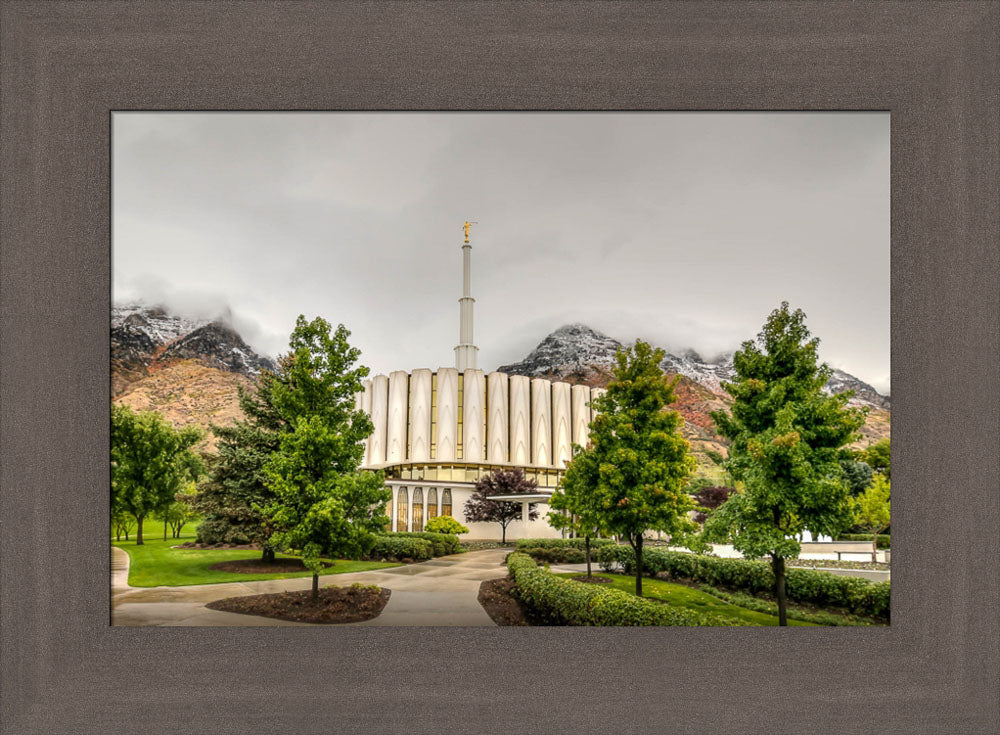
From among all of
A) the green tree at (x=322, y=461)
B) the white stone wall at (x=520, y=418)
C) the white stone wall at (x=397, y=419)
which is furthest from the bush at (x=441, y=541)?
A: the white stone wall at (x=520, y=418)

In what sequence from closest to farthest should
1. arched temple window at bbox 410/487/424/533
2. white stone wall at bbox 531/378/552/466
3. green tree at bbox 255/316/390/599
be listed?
1. green tree at bbox 255/316/390/599
2. arched temple window at bbox 410/487/424/533
3. white stone wall at bbox 531/378/552/466

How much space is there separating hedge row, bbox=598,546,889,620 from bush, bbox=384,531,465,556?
1.80 metres

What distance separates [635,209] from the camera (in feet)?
19.3

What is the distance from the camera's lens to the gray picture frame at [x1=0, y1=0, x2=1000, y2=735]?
4.23 metres

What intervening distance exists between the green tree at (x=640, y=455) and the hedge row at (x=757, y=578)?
0.31 metres

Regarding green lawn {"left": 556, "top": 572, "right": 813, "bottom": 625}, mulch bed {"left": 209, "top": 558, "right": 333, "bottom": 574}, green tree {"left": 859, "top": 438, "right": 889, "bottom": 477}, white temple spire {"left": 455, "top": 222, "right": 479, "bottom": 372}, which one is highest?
white temple spire {"left": 455, "top": 222, "right": 479, "bottom": 372}

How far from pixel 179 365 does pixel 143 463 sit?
47.6 inches

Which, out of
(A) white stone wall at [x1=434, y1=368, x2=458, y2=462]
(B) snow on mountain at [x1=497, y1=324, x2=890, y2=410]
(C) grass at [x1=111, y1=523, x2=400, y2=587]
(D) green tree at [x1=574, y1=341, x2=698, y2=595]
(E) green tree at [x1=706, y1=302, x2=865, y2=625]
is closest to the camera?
(E) green tree at [x1=706, y1=302, x2=865, y2=625]

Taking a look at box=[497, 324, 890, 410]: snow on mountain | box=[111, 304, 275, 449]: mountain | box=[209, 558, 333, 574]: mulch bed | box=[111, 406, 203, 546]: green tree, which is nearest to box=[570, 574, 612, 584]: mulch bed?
box=[497, 324, 890, 410]: snow on mountain

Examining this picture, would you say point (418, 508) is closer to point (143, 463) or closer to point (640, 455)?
point (640, 455)

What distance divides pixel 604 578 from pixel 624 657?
5.06ft

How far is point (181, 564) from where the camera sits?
5.72 meters

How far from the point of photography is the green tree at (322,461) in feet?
17.2

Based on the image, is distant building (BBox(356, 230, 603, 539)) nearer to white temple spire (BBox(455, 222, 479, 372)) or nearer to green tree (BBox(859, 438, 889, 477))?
white temple spire (BBox(455, 222, 479, 372))
